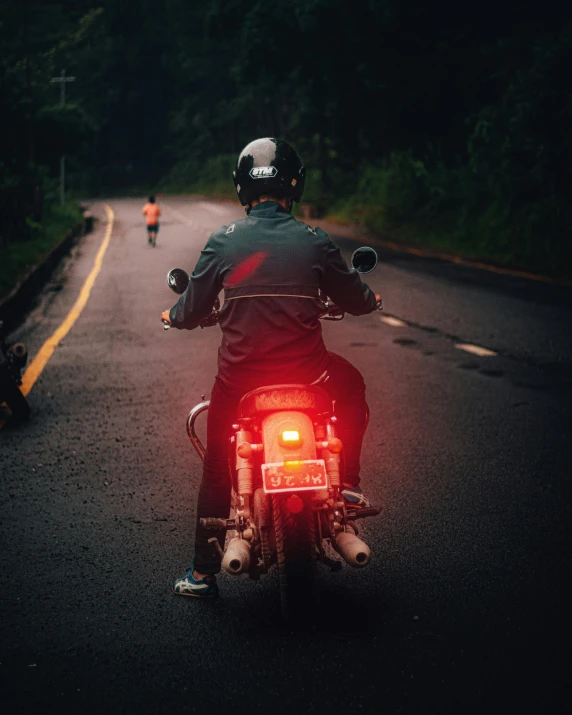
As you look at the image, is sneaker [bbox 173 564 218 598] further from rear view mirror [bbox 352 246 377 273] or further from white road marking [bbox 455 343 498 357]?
white road marking [bbox 455 343 498 357]

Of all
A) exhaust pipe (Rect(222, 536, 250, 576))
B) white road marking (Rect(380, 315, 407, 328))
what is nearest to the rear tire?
exhaust pipe (Rect(222, 536, 250, 576))

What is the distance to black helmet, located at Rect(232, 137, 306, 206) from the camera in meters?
3.98

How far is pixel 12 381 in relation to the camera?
7.22m

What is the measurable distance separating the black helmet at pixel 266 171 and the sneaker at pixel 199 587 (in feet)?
5.60

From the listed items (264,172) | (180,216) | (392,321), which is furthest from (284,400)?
(180,216)

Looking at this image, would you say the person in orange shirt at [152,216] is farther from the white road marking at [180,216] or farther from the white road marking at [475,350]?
the white road marking at [475,350]

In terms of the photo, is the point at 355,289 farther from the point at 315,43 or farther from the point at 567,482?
the point at 315,43

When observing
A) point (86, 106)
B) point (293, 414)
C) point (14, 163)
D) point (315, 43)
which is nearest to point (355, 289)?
point (293, 414)

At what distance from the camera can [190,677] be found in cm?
343

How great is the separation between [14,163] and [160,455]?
32355 mm

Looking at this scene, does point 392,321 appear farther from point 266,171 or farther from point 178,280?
point 266,171

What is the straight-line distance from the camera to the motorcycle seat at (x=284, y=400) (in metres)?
3.72

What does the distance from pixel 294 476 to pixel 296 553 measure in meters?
0.30

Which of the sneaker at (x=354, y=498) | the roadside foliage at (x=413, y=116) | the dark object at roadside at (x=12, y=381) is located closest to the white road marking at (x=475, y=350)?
the dark object at roadside at (x=12, y=381)
